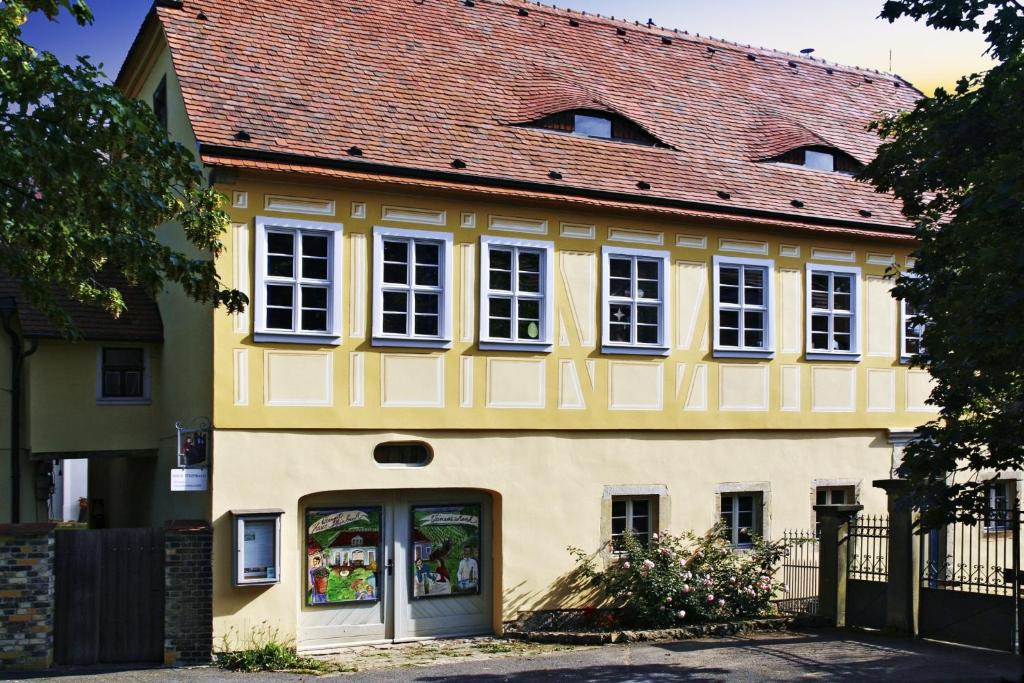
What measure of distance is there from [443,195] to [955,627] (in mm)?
8634

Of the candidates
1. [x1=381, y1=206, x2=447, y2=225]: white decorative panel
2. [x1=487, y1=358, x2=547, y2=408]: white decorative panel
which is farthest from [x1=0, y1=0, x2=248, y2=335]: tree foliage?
[x1=487, y1=358, x2=547, y2=408]: white decorative panel

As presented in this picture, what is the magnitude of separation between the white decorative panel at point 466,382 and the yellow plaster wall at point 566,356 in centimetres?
2

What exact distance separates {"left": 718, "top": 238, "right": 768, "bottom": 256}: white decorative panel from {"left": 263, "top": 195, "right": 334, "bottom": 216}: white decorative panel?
20.8 feet

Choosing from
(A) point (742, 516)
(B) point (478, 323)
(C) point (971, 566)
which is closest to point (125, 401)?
(B) point (478, 323)

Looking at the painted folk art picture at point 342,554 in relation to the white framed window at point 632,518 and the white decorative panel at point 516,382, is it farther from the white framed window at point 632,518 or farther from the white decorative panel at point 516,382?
the white framed window at point 632,518

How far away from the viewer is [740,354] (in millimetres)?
19109

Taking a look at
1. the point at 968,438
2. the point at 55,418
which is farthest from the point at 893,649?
the point at 55,418

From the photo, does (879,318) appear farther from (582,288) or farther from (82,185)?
(82,185)

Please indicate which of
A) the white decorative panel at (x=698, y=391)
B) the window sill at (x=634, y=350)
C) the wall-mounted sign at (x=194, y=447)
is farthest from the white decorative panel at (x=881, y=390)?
the wall-mounted sign at (x=194, y=447)

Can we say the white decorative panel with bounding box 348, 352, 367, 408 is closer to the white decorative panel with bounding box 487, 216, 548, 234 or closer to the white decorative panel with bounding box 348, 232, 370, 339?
the white decorative panel with bounding box 348, 232, 370, 339

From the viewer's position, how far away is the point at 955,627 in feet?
51.2

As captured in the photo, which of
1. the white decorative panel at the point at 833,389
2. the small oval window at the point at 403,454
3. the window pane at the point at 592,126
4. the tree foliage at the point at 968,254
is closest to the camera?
the tree foliage at the point at 968,254

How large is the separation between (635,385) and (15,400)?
9022mm

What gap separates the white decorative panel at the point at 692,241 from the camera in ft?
61.6
